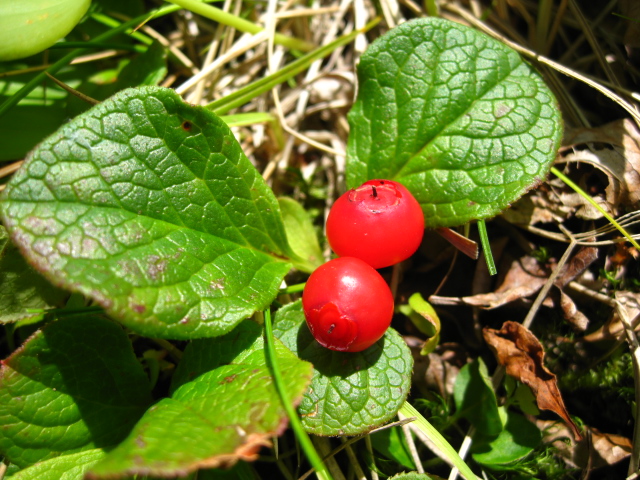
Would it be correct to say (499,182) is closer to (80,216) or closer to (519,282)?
(519,282)

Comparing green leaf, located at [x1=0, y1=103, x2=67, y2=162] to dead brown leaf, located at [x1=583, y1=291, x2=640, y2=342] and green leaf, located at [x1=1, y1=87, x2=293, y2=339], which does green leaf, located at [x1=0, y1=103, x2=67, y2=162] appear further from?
dead brown leaf, located at [x1=583, y1=291, x2=640, y2=342]

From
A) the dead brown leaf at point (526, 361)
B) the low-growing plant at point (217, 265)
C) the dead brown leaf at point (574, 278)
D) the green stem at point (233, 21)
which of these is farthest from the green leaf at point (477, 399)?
the green stem at point (233, 21)

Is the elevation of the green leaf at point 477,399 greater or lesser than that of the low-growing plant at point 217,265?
lesser

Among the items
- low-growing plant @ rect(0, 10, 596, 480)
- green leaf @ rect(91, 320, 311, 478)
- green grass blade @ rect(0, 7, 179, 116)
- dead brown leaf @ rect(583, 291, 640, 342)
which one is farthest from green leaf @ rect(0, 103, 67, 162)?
dead brown leaf @ rect(583, 291, 640, 342)

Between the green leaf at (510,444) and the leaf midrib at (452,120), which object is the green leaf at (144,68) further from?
the green leaf at (510,444)

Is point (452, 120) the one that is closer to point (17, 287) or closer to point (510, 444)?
point (510, 444)

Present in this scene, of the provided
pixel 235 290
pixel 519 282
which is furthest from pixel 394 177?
pixel 235 290

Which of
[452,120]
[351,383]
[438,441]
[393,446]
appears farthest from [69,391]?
[452,120]
